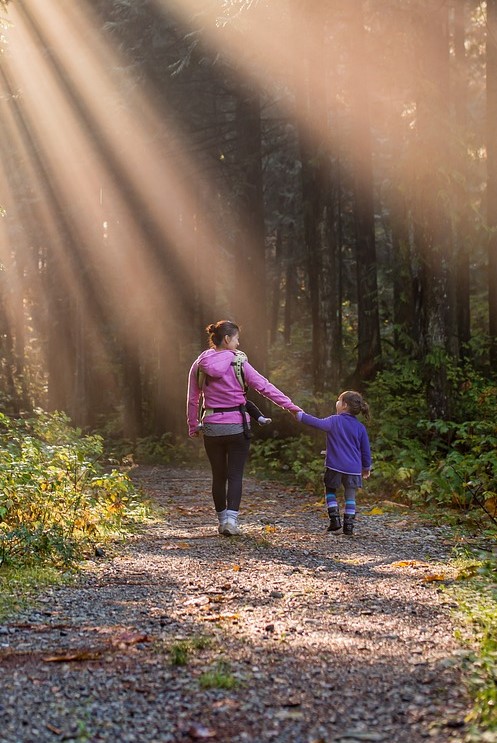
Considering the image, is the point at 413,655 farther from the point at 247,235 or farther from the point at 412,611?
the point at 247,235

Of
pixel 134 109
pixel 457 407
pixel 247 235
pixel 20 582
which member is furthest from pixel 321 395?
pixel 20 582

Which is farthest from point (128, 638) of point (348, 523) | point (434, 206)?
point (434, 206)

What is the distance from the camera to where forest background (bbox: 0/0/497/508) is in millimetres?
13789

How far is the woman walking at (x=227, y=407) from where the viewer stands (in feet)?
29.5

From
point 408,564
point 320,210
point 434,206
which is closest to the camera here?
point 408,564

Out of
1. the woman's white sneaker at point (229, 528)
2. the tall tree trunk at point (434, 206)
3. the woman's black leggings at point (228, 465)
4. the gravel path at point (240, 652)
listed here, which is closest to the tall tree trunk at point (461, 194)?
the tall tree trunk at point (434, 206)

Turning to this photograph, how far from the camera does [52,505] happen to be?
8.61 meters

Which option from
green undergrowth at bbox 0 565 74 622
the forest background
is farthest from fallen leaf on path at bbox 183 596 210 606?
the forest background

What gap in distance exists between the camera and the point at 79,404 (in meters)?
28.9

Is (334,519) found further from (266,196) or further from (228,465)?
(266,196)

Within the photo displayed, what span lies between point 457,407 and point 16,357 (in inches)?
1187

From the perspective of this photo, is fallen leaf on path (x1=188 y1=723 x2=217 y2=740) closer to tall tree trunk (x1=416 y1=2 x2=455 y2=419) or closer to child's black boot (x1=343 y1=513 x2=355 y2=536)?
child's black boot (x1=343 y1=513 x2=355 y2=536)

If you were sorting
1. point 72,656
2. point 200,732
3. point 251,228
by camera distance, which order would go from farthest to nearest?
point 251,228 < point 72,656 < point 200,732

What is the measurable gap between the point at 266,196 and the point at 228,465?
77.7 feet
